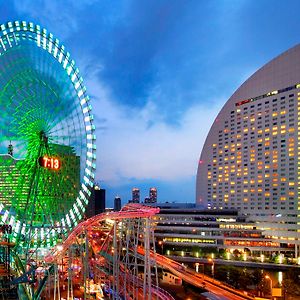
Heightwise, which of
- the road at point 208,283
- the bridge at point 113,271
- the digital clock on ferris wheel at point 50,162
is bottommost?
the road at point 208,283

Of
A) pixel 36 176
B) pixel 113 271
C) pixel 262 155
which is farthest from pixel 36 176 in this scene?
pixel 262 155

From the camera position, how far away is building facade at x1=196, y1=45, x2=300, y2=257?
305 feet

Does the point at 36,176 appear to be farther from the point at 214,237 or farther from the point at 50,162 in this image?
the point at 214,237

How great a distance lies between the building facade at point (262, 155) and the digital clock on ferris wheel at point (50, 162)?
6778 centimetres

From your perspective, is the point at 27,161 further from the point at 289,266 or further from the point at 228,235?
the point at 228,235

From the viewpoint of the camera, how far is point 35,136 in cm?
3381

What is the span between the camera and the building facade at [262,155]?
93.0 meters

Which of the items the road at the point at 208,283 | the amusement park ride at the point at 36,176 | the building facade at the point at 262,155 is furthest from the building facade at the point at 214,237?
the amusement park ride at the point at 36,176

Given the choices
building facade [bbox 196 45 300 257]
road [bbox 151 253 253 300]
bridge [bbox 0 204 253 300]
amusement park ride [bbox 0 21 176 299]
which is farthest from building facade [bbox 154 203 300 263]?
amusement park ride [bbox 0 21 176 299]

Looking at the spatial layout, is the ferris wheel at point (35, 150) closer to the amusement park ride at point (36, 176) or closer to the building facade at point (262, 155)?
the amusement park ride at point (36, 176)

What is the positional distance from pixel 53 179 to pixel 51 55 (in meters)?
11.0

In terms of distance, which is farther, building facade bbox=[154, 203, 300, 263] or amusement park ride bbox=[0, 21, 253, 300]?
building facade bbox=[154, 203, 300, 263]

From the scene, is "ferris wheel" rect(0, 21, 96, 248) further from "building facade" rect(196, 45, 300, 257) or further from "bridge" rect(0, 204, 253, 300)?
"building facade" rect(196, 45, 300, 257)

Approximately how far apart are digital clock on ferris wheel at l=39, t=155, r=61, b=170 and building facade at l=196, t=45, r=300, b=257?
67782 millimetres
